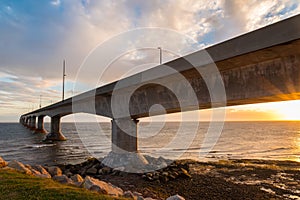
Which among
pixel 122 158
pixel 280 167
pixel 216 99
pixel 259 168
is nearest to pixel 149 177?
pixel 122 158

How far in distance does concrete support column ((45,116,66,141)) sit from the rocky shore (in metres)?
30.9

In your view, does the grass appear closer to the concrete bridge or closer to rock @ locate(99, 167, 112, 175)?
the concrete bridge

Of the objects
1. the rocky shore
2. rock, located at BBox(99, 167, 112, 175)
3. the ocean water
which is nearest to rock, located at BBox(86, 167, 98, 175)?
the rocky shore

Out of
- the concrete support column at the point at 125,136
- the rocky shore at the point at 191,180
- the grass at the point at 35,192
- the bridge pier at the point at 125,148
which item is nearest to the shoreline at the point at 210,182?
Answer: the rocky shore at the point at 191,180

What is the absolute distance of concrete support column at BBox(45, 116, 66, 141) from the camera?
48.8 metres

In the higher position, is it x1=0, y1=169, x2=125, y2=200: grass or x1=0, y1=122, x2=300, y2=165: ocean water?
x1=0, y1=169, x2=125, y2=200: grass

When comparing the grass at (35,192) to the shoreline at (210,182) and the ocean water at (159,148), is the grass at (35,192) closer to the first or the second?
the shoreline at (210,182)

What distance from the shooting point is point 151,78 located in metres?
14.4

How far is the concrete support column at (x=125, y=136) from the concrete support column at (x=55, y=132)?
31995 mm

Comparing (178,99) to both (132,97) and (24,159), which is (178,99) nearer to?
(132,97)

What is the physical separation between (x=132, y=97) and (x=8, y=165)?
373 inches

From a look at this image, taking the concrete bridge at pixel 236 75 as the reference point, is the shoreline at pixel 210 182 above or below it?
below

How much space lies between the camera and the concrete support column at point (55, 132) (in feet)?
160

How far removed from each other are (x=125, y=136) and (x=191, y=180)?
6.94 metres
